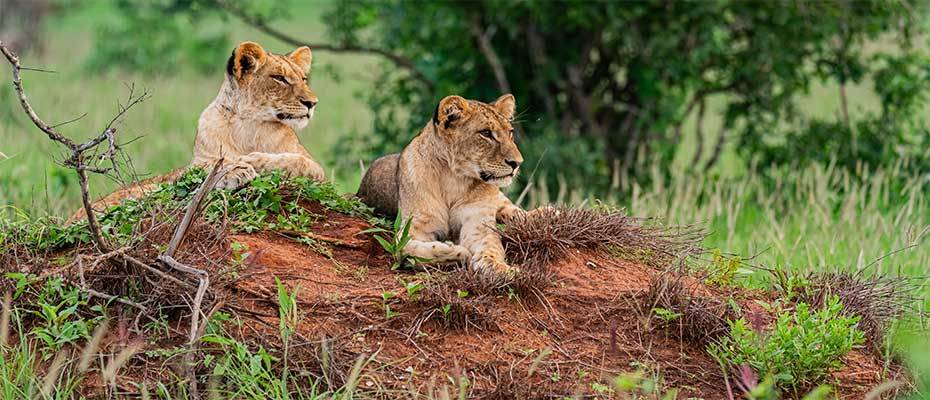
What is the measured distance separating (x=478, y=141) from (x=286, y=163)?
2.98 ft

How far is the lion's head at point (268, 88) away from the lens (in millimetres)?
6371

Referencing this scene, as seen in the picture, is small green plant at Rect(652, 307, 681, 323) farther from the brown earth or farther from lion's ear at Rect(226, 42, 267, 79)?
lion's ear at Rect(226, 42, 267, 79)

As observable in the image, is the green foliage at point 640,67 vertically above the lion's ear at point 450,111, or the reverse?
the lion's ear at point 450,111

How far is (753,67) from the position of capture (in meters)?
10.9

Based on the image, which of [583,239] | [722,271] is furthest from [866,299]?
[583,239]

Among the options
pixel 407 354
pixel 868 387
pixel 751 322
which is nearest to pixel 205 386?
pixel 407 354

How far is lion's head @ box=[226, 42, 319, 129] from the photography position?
6.37m

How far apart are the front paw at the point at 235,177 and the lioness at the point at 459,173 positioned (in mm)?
721

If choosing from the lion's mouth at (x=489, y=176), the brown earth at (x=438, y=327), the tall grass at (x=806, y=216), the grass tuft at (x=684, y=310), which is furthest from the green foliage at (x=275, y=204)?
the tall grass at (x=806, y=216)

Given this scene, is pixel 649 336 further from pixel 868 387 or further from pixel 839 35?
pixel 839 35

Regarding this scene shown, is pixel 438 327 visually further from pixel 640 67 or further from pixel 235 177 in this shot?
pixel 640 67

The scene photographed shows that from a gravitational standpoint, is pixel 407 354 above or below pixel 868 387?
above

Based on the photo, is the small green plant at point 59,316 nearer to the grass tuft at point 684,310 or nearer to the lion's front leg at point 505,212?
the lion's front leg at point 505,212

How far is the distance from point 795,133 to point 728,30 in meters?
1.05
